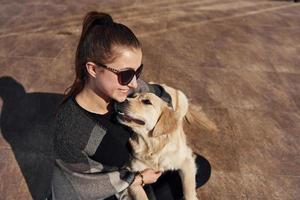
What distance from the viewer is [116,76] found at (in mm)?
2500

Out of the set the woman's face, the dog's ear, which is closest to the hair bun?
the woman's face

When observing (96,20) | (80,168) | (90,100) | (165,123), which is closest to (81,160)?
(80,168)

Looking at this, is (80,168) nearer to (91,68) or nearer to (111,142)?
(111,142)

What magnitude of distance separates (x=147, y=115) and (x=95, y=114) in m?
0.47

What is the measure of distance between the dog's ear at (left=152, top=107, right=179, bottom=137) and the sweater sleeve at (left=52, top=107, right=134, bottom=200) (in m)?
0.49

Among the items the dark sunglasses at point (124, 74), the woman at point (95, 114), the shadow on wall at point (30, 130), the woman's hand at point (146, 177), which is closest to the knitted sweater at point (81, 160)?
the woman at point (95, 114)

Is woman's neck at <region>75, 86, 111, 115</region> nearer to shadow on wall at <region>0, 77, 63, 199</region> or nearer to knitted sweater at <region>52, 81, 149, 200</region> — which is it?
knitted sweater at <region>52, 81, 149, 200</region>

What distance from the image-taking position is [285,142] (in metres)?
4.14

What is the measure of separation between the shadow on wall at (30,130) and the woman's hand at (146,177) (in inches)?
45.3

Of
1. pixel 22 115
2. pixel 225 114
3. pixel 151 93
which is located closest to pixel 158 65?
pixel 225 114

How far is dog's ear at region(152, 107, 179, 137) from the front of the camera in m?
2.89

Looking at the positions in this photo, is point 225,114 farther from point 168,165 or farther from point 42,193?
point 42,193

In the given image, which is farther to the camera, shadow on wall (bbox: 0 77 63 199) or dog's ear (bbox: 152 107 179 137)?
shadow on wall (bbox: 0 77 63 199)

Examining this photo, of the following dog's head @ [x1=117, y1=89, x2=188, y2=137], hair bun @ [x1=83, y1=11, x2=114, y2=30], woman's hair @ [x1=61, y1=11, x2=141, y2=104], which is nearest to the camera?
woman's hair @ [x1=61, y1=11, x2=141, y2=104]
